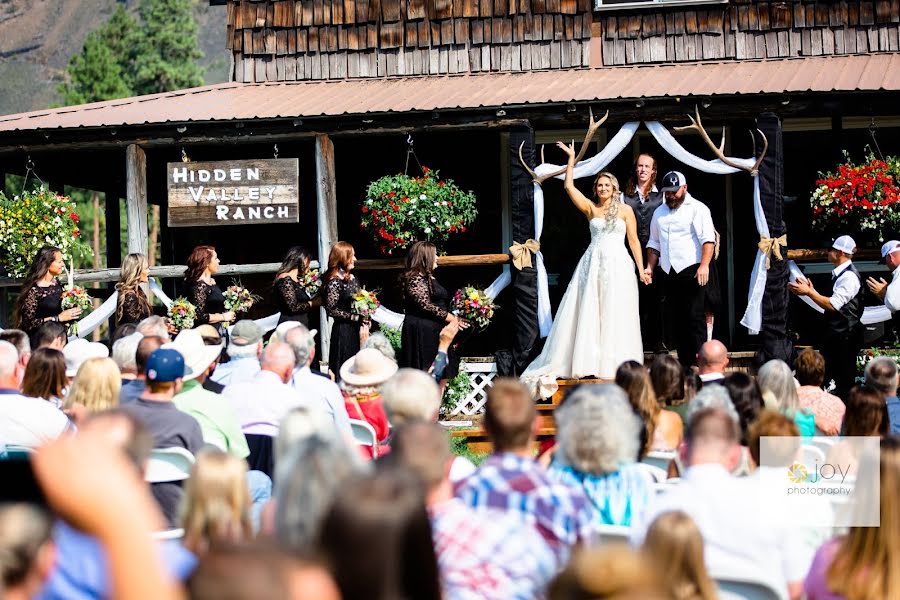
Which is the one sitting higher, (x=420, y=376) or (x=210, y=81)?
(x=210, y=81)

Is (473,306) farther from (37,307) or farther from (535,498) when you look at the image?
(535,498)

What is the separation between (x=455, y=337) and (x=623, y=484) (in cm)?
651

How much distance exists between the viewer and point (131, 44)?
52.2 m

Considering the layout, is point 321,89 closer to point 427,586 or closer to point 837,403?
point 837,403

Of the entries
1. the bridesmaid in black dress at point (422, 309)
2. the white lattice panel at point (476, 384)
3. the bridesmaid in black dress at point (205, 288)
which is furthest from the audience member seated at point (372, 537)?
the white lattice panel at point (476, 384)

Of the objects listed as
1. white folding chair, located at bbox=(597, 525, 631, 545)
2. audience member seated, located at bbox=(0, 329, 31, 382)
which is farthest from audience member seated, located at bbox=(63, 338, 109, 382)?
white folding chair, located at bbox=(597, 525, 631, 545)

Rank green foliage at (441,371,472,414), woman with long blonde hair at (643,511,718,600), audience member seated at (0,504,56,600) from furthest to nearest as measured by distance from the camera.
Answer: green foliage at (441,371,472,414) → woman with long blonde hair at (643,511,718,600) → audience member seated at (0,504,56,600)

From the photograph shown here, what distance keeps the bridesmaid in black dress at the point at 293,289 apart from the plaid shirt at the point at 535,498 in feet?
21.3

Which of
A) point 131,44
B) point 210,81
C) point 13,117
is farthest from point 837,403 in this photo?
point 210,81

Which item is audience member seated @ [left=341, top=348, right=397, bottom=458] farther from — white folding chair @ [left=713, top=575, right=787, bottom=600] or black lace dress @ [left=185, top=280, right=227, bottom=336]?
white folding chair @ [left=713, top=575, right=787, bottom=600]

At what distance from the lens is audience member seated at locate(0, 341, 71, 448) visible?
583cm

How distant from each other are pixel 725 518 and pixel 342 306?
6808mm

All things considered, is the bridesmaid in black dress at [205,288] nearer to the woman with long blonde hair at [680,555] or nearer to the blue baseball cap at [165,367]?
the blue baseball cap at [165,367]

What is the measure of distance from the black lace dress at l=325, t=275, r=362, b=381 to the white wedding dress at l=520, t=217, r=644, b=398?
179 centimetres
